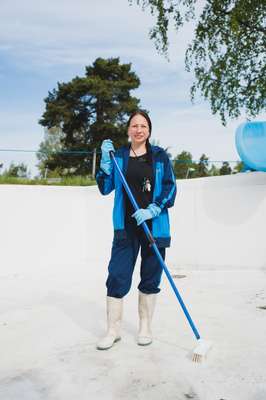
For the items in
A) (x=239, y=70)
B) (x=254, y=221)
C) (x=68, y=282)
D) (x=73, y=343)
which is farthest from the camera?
(x=239, y=70)

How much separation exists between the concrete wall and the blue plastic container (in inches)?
12.0

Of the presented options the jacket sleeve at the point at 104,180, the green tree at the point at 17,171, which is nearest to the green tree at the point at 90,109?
the green tree at the point at 17,171

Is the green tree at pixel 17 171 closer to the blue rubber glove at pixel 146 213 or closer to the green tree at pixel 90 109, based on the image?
the blue rubber glove at pixel 146 213

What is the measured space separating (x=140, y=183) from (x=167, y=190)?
17 centimetres

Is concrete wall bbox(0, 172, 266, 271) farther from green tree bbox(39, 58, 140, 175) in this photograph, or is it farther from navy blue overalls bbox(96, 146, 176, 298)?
green tree bbox(39, 58, 140, 175)

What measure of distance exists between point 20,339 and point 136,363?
88 centimetres

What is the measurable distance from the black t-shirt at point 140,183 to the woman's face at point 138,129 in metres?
0.14

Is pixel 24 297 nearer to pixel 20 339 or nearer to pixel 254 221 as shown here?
pixel 20 339

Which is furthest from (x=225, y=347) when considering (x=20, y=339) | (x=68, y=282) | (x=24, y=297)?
(x=68, y=282)

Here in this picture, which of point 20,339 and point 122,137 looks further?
point 122,137

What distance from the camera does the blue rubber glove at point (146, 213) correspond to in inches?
101

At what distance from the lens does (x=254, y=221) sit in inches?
213

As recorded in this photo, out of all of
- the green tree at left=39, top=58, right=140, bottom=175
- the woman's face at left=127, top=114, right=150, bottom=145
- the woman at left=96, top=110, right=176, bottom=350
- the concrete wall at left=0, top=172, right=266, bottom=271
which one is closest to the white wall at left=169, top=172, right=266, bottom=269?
the concrete wall at left=0, top=172, right=266, bottom=271

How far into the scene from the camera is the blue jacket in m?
2.71
